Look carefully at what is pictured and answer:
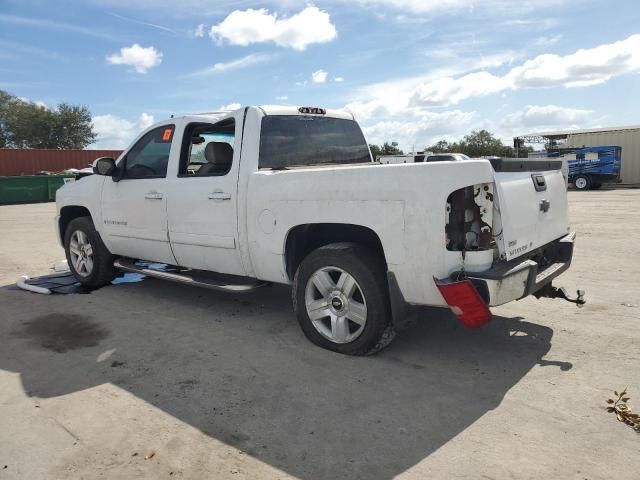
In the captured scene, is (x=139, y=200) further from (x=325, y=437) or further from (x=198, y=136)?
(x=325, y=437)

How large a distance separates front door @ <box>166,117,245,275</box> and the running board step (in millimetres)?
127

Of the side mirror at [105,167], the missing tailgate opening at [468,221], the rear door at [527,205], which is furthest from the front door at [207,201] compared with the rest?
the rear door at [527,205]

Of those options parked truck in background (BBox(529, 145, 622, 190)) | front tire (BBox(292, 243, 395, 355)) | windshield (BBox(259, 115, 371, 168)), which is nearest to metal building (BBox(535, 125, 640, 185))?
parked truck in background (BBox(529, 145, 622, 190))

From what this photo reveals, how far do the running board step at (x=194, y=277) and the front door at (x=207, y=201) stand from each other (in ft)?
0.42

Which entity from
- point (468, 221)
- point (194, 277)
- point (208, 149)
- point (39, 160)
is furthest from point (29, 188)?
point (468, 221)

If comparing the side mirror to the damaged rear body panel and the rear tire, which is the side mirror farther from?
the rear tire

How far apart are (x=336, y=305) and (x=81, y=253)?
3986 millimetres

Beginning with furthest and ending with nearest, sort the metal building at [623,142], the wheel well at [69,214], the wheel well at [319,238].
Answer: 1. the metal building at [623,142]
2. the wheel well at [69,214]
3. the wheel well at [319,238]

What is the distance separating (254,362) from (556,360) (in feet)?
7.52

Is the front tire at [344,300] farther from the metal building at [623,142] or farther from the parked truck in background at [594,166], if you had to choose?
the metal building at [623,142]

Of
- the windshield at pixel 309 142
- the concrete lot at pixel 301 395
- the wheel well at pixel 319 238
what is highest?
the windshield at pixel 309 142

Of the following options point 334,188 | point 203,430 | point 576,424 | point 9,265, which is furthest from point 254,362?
point 9,265

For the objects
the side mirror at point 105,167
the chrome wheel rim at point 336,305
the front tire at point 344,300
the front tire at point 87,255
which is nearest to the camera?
the front tire at point 344,300

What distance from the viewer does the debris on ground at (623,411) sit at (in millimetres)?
2947
